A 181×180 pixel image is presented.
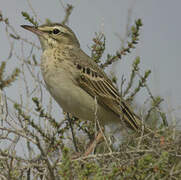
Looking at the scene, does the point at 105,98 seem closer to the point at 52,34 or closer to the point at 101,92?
the point at 101,92

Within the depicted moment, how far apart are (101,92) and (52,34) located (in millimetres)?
1246

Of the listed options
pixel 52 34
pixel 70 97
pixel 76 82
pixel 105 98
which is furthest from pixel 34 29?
pixel 105 98

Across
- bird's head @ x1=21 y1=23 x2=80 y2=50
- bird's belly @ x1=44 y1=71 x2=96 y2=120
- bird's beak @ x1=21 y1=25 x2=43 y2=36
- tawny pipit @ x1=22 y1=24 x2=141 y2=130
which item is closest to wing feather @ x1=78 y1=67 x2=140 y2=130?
tawny pipit @ x1=22 y1=24 x2=141 y2=130

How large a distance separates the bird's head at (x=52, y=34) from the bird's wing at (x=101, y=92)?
0.64 metres

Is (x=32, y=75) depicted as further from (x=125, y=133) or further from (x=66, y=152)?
(x=66, y=152)

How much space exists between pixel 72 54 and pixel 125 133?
1.76 m

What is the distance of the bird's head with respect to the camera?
5758 millimetres

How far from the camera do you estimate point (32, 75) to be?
5.02m

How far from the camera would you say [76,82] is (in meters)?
5.51

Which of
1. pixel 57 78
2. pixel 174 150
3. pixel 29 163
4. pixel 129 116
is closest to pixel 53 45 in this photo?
pixel 57 78

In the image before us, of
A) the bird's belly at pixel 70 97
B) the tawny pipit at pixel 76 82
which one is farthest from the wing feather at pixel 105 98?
the bird's belly at pixel 70 97

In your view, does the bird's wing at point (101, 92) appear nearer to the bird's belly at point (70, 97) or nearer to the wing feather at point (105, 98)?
the wing feather at point (105, 98)

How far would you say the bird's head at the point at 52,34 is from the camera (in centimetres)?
576

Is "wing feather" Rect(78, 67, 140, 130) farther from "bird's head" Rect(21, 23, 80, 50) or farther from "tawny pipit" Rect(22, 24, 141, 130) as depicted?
"bird's head" Rect(21, 23, 80, 50)
